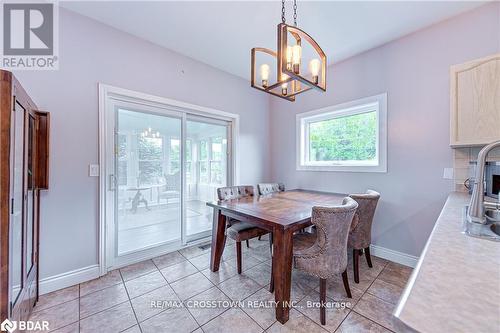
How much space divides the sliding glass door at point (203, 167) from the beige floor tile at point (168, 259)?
13.4 inches

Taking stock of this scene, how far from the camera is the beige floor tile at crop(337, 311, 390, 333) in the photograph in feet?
4.80

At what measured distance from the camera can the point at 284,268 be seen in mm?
1547

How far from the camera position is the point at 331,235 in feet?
4.95

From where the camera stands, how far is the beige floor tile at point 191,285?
189 cm

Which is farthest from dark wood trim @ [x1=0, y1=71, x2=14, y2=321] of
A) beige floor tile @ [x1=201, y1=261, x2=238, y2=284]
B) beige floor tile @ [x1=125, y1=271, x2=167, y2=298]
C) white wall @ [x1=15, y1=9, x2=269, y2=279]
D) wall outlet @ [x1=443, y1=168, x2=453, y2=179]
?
wall outlet @ [x1=443, y1=168, x2=453, y2=179]

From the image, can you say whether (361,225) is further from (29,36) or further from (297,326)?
(29,36)

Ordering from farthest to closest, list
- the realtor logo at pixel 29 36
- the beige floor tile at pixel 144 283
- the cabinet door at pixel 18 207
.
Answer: the beige floor tile at pixel 144 283 < the realtor logo at pixel 29 36 < the cabinet door at pixel 18 207

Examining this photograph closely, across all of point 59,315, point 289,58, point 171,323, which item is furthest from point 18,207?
point 289,58

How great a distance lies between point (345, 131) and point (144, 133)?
2.97 metres

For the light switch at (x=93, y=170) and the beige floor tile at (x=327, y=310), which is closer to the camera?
the beige floor tile at (x=327, y=310)

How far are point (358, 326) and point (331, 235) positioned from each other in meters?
0.73

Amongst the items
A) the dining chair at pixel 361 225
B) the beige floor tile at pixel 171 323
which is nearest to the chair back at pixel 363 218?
the dining chair at pixel 361 225

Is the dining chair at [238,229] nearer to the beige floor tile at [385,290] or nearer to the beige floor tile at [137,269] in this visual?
the beige floor tile at [137,269]

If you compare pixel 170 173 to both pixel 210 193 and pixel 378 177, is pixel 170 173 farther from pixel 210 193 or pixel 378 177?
pixel 378 177
